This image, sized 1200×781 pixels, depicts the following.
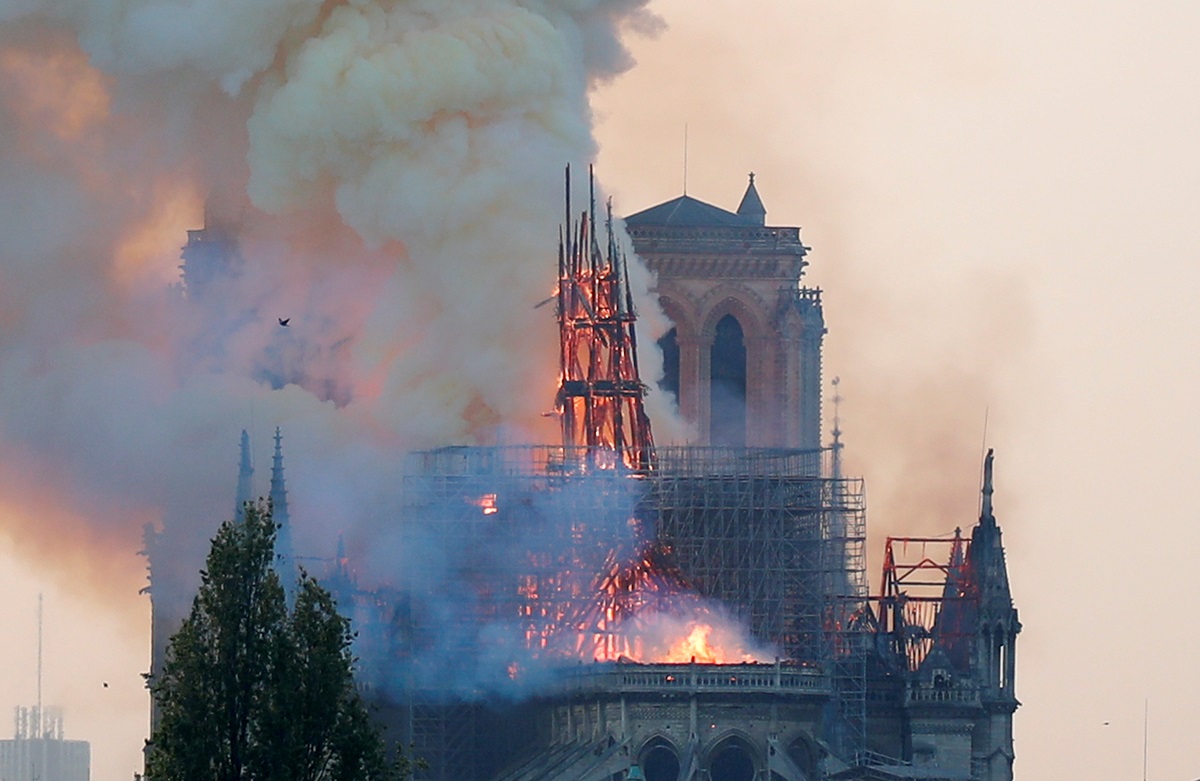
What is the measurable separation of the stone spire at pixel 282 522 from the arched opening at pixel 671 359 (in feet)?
93.2

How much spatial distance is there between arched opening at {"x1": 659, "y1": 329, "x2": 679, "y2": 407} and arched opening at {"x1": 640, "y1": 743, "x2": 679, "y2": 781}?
3541cm

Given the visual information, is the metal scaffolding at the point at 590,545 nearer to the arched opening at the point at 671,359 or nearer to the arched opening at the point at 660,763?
the arched opening at the point at 660,763

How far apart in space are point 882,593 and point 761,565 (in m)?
9.07

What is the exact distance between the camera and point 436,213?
16238 centimetres

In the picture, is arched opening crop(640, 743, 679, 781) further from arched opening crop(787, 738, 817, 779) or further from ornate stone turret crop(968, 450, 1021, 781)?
ornate stone turret crop(968, 450, 1021, 781)

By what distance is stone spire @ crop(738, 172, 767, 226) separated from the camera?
18825 cm

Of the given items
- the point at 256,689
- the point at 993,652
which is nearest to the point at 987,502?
the point at 993,652

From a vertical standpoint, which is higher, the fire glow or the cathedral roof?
the cathedral roof

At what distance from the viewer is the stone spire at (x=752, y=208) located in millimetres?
188250

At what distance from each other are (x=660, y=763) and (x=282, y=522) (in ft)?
41.8

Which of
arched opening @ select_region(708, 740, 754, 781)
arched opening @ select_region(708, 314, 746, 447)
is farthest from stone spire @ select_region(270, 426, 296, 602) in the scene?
arched opening @ select_region(708, 314, 746, 447)

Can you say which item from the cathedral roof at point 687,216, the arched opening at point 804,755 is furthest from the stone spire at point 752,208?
the arched opening at point 804,755

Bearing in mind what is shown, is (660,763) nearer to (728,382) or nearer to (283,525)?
(283,525)

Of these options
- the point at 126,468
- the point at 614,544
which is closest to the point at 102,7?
the point at 126,468
